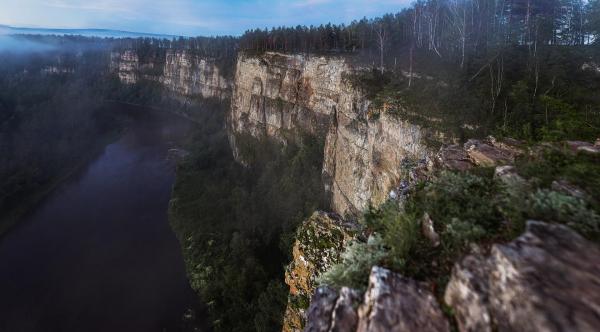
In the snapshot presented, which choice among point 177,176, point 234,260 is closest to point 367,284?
point 234,260

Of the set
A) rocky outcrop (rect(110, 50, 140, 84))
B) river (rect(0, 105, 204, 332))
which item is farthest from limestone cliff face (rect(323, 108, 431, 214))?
rocky outcrop (rect(110, 50, 140, 84))

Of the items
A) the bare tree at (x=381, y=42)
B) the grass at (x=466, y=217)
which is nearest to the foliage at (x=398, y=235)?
the grass at (x=466, y=217)

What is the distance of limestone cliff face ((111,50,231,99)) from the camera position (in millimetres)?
81812

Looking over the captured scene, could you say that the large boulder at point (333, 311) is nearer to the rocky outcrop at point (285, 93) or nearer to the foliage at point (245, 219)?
the foliage at point (245, 219)

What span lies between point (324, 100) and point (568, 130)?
87.5 feet

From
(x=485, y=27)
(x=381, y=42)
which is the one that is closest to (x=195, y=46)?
(x=381, y=42)

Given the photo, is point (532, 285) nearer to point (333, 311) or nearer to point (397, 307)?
point (397, 307)

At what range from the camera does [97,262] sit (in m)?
30.4

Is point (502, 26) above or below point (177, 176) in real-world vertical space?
above

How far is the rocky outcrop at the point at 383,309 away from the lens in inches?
162

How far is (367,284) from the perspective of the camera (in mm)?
4914

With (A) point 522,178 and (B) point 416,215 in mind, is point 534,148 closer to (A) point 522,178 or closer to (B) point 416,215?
(A) point 522,178

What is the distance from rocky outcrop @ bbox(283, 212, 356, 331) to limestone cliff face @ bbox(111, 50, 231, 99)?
71.5m

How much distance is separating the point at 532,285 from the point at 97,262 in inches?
1358
